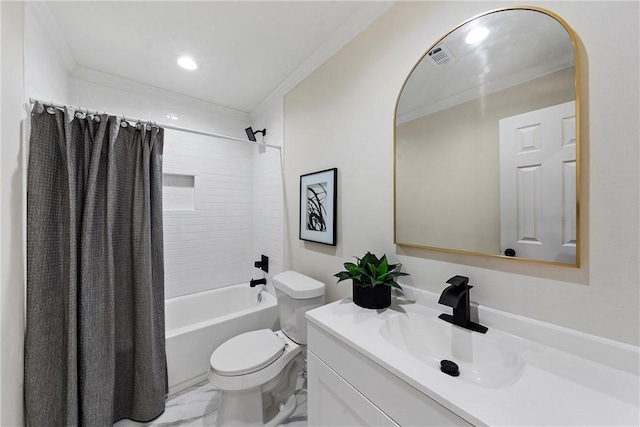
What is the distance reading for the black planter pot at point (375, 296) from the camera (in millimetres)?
1143

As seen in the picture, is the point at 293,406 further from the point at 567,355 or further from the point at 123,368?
the point at 567,355

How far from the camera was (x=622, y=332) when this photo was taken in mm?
684

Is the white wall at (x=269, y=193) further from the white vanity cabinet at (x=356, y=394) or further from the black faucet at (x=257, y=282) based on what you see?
the white vanity cabinet at (x=356, y=394)

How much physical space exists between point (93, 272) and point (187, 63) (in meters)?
1.62

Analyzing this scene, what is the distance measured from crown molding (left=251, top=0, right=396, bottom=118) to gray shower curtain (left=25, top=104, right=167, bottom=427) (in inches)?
43.3

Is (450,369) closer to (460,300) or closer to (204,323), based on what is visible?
(460,300)

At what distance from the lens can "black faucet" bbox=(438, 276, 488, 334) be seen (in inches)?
35.6

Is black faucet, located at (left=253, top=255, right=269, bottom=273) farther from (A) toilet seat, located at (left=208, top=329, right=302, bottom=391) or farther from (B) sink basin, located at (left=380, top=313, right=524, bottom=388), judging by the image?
(B) sink basin, located at (left=380, top=313, right=524, bottom=388)

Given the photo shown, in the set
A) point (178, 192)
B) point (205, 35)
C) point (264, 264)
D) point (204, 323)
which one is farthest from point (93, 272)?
point (205, 35)

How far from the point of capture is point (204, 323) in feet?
6.08

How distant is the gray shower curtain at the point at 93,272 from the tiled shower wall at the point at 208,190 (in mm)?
837

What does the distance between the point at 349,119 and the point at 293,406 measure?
6.22ft

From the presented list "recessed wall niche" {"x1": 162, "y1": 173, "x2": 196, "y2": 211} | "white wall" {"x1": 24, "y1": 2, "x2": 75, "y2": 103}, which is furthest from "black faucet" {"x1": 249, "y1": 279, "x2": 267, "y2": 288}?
"white wall" {"x1": 24, "y1": 2, "x2": 75, "y2": 103}

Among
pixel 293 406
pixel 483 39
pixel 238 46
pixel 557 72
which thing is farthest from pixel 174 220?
pixel 557 72
